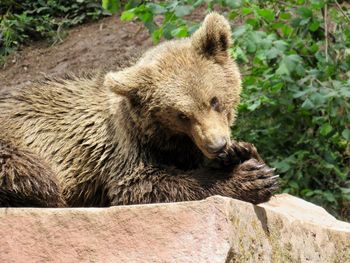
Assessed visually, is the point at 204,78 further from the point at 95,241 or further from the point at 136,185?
the point at 95,241

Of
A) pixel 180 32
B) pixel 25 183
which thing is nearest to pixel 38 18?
pixel 180 32

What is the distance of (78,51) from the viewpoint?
1137cm

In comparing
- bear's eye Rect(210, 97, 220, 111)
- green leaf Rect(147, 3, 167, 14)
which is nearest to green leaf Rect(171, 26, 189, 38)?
green leaf Rect(147, 3, 167, 14)

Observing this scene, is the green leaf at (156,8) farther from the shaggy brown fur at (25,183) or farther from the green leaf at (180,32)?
the shaggy brown fur at (25,183)

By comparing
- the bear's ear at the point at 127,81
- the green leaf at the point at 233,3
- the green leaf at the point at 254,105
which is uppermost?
the bear's ear at the point at 127,81

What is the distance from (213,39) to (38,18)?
7.09 metres

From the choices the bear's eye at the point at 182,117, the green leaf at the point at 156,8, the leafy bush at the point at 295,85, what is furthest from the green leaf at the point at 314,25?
the bear's eye at the point at 182,117

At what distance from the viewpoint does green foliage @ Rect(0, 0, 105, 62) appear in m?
11.9

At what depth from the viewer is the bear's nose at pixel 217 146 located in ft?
15.8

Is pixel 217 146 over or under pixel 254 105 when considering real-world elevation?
over

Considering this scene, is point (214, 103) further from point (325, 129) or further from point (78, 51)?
point (78, 51)

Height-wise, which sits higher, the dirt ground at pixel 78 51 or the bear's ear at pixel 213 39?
the bear's ear at pixel 213 39

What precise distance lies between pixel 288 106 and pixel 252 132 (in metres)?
0.51

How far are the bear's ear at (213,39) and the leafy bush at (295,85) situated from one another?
1.37m
